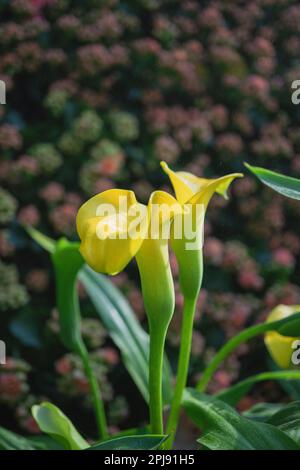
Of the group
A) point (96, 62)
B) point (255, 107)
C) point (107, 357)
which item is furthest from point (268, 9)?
point (107, 357)

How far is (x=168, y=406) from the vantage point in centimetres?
91

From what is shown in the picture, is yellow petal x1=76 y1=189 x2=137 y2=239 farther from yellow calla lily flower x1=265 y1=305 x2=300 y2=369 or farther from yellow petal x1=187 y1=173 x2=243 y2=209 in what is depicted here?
yellow calla lily flower x1=265 y1=305 x2=300 y2=369

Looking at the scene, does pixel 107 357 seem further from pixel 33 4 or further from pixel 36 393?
pixel 33 4

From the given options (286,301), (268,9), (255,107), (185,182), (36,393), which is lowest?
(36,393)

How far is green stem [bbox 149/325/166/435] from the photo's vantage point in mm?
→ 697

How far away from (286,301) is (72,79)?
0.58 m

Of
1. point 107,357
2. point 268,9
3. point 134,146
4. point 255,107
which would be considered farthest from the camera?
point 268,9

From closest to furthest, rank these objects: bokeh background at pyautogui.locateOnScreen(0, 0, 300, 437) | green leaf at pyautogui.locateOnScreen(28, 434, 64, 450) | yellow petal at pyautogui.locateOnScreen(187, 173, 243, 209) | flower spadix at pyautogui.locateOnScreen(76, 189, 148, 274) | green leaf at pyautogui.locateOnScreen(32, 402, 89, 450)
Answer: flower spadix at pyautogui.locateOnScreen(76, 189, 148, 274), yellow petal at pyautogui.locateOnScreen(187, 173, 243, 209), green leaf at pyautogui.locateOnScreen(32, 402, 89, 450), green leaf at pyautogui.locateOnScreen(28, 434, 64, 450), bokeh background at pyautogui.locateOnScreen(0, 0, 300, 437)

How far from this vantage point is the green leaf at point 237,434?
64 cm

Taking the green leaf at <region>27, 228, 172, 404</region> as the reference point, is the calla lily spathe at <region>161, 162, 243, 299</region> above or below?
above

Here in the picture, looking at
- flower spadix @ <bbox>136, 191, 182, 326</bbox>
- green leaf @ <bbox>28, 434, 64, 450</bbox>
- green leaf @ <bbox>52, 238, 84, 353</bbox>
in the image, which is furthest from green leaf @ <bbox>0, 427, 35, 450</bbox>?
flower spadix @ <bbox>136, 191, 182, 326</bbox>

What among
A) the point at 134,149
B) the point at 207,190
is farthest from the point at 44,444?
the point at 134,149

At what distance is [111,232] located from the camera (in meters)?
0.56

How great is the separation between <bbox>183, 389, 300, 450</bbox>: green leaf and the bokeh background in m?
0.48
